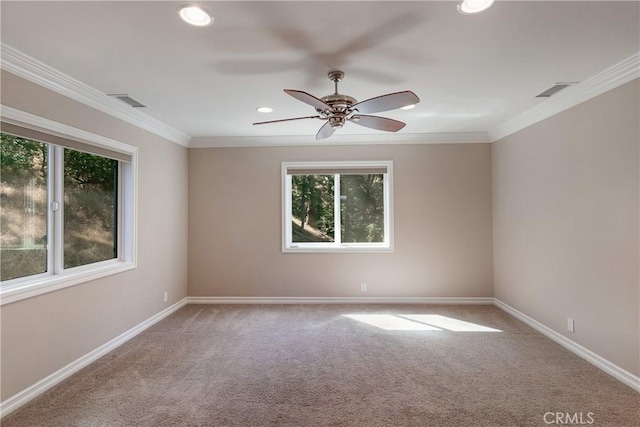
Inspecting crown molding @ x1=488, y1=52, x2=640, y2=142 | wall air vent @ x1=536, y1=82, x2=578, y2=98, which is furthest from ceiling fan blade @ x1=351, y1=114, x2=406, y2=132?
crown molding @ x1=488, y1=52, x2=640, y2=142

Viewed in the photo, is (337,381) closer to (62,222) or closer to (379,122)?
(379,122)

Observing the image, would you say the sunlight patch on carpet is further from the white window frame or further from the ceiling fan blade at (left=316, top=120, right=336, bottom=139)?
the white window frame

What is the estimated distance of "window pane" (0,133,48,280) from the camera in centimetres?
234

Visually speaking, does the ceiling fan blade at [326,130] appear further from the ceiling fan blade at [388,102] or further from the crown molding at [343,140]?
the crown molding at [343,140]

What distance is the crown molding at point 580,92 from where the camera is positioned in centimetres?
242

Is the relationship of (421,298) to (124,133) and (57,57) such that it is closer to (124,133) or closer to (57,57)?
(124,133)

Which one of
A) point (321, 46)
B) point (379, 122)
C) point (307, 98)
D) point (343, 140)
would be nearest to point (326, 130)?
point (379, 122)

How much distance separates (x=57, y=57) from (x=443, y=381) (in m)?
3.70

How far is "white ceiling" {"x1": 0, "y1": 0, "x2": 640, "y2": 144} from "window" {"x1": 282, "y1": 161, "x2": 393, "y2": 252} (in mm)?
1859

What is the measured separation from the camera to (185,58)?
2324 millimetres

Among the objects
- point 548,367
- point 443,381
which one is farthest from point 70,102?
point 548,367

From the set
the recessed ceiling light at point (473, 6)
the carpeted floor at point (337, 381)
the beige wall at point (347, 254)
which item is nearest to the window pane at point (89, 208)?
the carpeted floor at point (337, 381)

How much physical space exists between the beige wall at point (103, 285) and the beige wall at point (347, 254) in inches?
15.4

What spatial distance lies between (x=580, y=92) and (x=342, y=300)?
3.60 m
